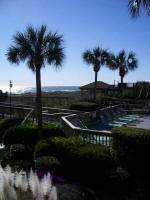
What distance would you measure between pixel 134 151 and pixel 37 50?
5490mm

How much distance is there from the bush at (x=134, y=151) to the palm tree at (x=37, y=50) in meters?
3.83

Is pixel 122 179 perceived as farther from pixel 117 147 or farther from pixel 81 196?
pixel 81 196

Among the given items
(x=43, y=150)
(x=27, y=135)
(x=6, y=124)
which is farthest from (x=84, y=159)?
(x=6, y=124)

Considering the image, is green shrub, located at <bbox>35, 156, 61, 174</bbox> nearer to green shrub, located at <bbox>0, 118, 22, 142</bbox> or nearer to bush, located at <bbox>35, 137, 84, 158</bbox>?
bush, located at <bbox>35, 137, 84, 158</bbox>

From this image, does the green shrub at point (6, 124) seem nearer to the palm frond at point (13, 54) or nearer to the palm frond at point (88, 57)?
the palm frond at point (13, 54)

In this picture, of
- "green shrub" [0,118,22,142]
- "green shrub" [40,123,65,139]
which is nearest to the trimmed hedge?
"green shrub" [40,123,65,139]

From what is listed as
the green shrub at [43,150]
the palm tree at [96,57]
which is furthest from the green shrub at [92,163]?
the palm tree at [96,57]

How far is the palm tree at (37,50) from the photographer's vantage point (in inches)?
313

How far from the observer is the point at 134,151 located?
4.71 metres

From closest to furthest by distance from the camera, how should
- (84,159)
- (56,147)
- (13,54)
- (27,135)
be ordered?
(84,159), (56,147), (27,135), (13,54)

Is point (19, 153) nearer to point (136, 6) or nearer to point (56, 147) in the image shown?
point (56, 147)

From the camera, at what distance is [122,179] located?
15.0 ft

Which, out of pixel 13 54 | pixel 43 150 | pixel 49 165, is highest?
pixel 13 54

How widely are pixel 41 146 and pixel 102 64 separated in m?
16.8
